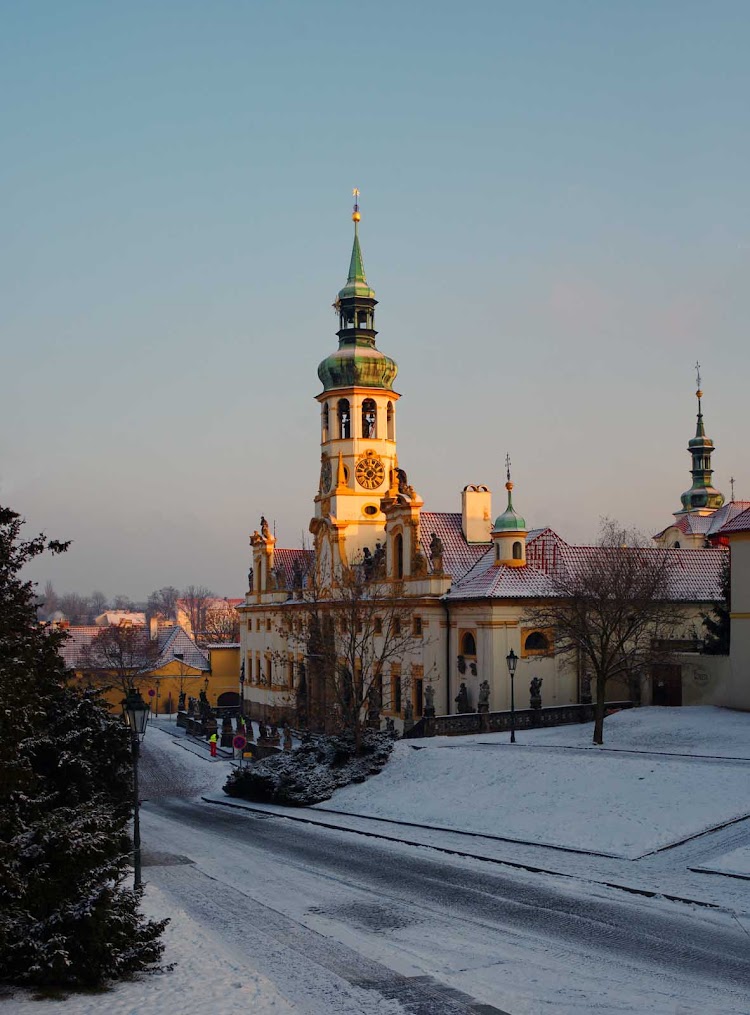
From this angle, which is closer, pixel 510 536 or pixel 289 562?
pixel 510 536

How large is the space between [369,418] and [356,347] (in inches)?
169

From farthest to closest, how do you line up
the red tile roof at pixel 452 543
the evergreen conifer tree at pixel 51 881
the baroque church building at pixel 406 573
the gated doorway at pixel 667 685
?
the red tile roof at pixel 452 543
the baroque church building at pixel 406 573
the gated doorway at pixel 667 685
the evergreen conifer tree at pixel 51 881

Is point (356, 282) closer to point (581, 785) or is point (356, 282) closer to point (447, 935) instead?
point (581, 785)

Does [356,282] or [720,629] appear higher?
[356,282]

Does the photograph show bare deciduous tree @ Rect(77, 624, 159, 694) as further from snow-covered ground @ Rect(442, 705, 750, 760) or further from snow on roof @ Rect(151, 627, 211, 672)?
snow-covered ground @ Rect(442, 705, 750, 760)

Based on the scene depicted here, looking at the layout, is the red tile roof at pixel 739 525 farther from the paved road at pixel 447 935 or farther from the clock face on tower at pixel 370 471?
the clock face on tower at pixel 370 471

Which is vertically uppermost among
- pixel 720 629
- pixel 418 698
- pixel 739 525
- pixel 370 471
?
pixel 370 471

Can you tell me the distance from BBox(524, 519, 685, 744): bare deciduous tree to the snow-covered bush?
785 centimetres

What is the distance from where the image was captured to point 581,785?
28.1 m

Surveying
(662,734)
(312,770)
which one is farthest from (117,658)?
(662,734)

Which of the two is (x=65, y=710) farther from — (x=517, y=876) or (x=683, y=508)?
(x=683, y=508)

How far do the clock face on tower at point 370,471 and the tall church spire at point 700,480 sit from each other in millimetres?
41267

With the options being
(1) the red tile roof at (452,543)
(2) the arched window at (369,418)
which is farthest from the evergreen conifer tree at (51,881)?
(2) the arched window at (369,418)

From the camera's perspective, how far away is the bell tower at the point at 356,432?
208ft
